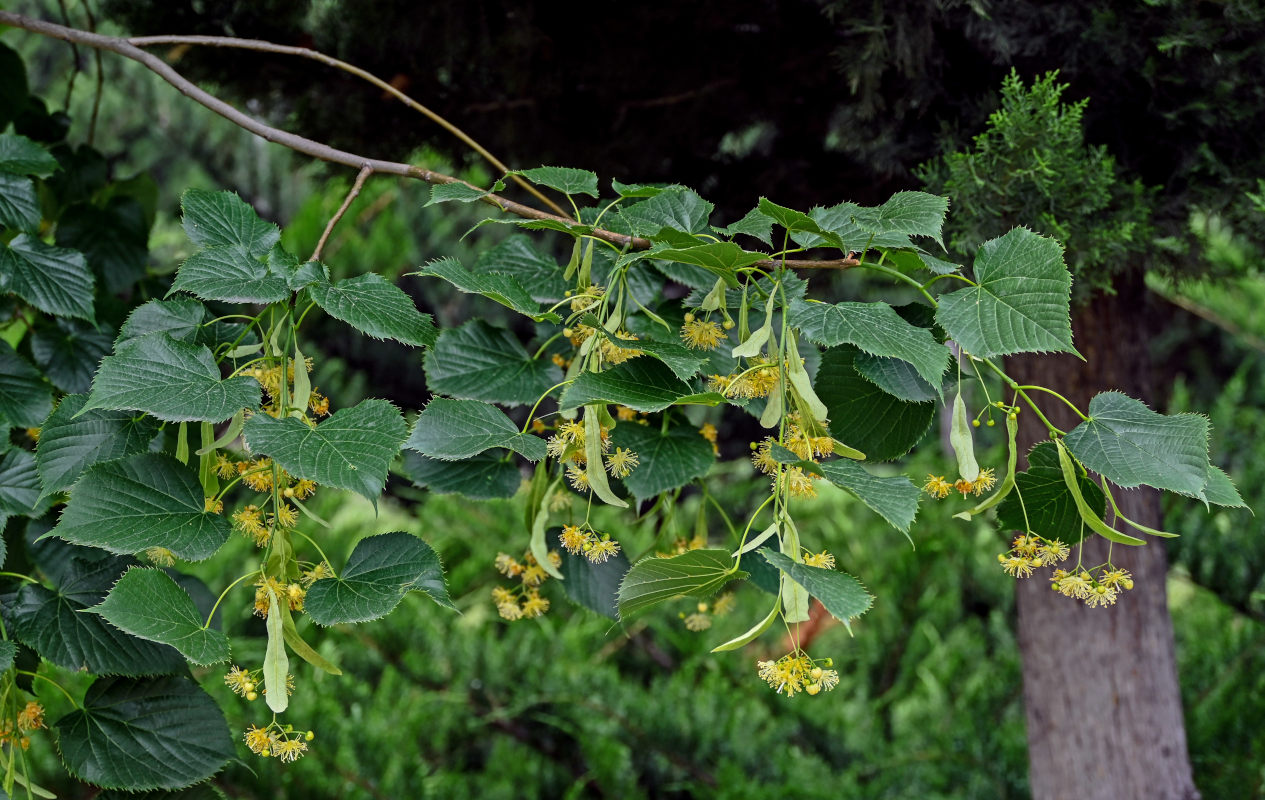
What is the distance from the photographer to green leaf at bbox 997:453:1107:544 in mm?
628

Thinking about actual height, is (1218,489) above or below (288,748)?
above

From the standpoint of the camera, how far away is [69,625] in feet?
2.31

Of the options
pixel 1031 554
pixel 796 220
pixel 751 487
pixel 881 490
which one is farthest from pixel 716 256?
pixel 751 487

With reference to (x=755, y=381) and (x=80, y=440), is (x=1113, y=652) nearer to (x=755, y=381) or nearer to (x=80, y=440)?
(x=755, y=381)

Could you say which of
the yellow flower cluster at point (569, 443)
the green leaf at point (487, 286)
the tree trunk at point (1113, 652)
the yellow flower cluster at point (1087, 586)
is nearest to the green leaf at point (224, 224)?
the green leaf at point (487, 286)

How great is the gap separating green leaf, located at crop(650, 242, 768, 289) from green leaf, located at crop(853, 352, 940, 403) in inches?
3.8

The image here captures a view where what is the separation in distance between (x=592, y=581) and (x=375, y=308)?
313 millimetres

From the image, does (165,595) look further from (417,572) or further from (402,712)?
(402,712)

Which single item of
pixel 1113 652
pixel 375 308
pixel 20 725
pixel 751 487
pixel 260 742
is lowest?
pixel 751 487

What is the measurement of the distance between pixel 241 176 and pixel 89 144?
296 cm

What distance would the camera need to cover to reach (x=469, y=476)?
30.0 inches

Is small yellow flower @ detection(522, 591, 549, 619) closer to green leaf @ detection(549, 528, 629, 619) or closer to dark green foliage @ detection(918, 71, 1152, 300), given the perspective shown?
green leaf @ detection(549, 528, 629, 619)

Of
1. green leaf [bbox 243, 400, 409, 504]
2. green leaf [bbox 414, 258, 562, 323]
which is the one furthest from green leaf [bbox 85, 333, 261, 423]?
green leaf [bbox 414, 258, 562, 323]

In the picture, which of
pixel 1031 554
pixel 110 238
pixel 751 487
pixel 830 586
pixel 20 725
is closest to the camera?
pixel 830 586
